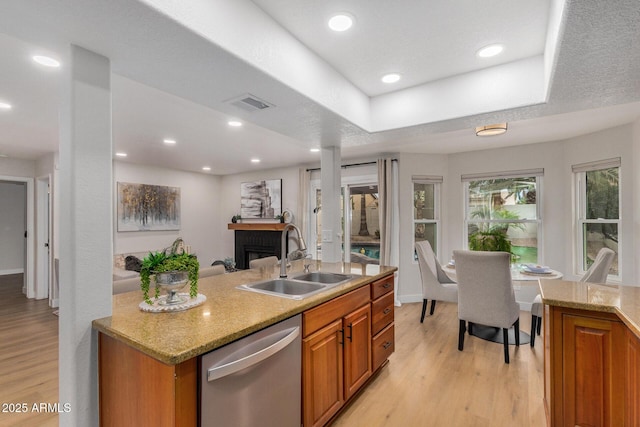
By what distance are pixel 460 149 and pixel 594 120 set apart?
165 centimetres

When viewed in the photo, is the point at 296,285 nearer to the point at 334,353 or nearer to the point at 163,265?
the point at 334,353

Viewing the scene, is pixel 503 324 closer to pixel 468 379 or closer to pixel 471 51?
pixel 468 379

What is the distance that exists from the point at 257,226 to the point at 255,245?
1.48 ft

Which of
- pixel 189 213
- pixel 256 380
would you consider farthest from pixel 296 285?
pixel 189 213

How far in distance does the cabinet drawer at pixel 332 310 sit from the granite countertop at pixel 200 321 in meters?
0.05

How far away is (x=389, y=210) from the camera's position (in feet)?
16.5

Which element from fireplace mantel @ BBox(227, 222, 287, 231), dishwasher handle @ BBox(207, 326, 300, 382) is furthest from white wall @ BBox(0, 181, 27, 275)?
dishwasher handle @ BBox(207, 326, 300, 382)

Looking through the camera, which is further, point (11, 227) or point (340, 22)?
point (11, 227)

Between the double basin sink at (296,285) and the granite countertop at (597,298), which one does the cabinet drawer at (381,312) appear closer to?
the double basin sink at (296,285)

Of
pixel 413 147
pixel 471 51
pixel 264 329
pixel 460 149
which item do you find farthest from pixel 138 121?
pixel 460 149

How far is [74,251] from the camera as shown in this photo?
1.38m

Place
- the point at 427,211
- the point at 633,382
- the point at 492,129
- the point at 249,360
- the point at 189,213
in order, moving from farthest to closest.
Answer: the point at 189,213 → the point at 427,211 → the point at 492,129 → the point at 633,382 → the point at 249,360

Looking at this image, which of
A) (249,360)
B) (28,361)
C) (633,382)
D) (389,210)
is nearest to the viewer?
(249,360)

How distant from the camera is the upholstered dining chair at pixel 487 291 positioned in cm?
293
